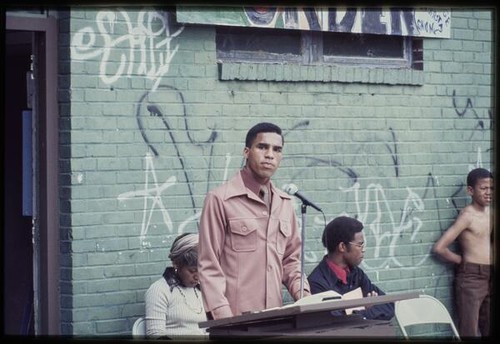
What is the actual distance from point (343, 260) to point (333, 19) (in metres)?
2.00

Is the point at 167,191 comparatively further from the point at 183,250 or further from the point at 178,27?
the point at 178,27

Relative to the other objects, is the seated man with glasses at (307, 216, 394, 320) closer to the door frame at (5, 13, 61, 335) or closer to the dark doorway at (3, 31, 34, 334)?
the door frame at (5, 13, 61, 335)

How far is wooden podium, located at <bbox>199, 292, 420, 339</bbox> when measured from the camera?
18.3 ft

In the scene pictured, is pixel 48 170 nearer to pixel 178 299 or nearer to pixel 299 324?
pixel 178 299

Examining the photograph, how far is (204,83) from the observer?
314 inches

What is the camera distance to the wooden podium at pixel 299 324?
5.58 m

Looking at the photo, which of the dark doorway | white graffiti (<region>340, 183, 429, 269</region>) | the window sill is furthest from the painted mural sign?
the dark doorway

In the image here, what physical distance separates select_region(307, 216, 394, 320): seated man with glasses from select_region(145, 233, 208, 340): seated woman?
2.68 ft

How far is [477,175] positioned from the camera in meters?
9.22

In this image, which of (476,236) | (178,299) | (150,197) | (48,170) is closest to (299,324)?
(178,299)

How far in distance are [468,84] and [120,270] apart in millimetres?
3674

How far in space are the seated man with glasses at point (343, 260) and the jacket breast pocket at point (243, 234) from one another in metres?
1.07

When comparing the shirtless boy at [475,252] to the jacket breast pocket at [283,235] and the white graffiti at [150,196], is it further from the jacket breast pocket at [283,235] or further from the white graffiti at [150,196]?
the jacket breast pocket at [283,235]

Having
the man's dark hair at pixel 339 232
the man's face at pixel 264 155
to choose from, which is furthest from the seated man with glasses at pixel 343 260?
the man's face at pixel 264 155
